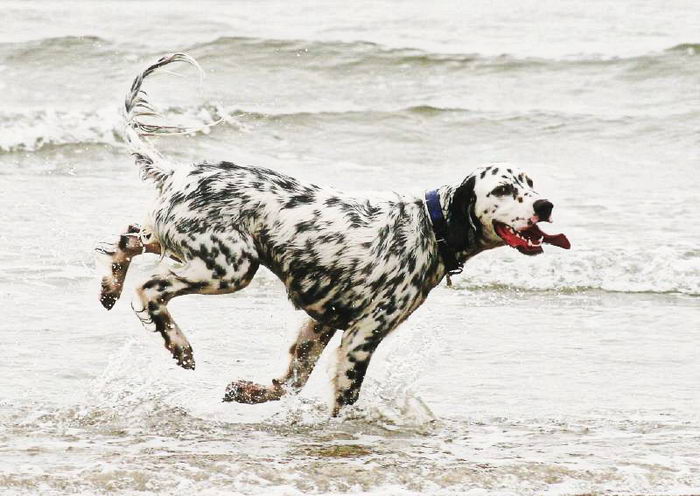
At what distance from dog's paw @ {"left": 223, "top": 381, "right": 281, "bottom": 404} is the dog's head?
3.92ft

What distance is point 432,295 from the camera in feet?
27.1

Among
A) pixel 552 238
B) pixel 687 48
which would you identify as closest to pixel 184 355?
pixel 552 238

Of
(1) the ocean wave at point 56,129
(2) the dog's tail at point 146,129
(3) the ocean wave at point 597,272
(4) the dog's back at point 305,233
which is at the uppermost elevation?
(2) the dog's tail at point 146,129

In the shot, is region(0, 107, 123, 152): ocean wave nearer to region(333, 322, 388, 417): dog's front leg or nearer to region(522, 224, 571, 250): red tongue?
region(333, 322, 388, 417): dog's front leg

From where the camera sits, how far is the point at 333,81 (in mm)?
16547

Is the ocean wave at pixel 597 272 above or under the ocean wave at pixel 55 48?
under

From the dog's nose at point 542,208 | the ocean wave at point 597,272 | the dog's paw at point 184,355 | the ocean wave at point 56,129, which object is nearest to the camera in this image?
the dog's nose at point 542,208

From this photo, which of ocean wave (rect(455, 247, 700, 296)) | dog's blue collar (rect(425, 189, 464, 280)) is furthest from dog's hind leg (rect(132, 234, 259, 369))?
ocean wave (rect(455, 247, 700, 296))

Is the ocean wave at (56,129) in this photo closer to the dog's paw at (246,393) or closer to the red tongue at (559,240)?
the dog's paw at (246,393)

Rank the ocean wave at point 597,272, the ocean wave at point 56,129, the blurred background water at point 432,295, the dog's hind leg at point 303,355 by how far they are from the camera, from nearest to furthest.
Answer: the blurred background water at point 432,295 < the dog's hind leg at point 303,355 < the ocean wave at point 597,272 < the ocean wave at point 56,129

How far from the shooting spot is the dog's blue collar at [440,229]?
5.54 m

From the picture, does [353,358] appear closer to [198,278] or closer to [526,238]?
[198,278]

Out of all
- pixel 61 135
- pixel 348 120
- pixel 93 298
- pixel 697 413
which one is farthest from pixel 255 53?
pixel 697 413

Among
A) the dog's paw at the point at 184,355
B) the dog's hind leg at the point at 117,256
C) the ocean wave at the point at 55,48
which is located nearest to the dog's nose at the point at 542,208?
the dog's paw at the point at 184,355
